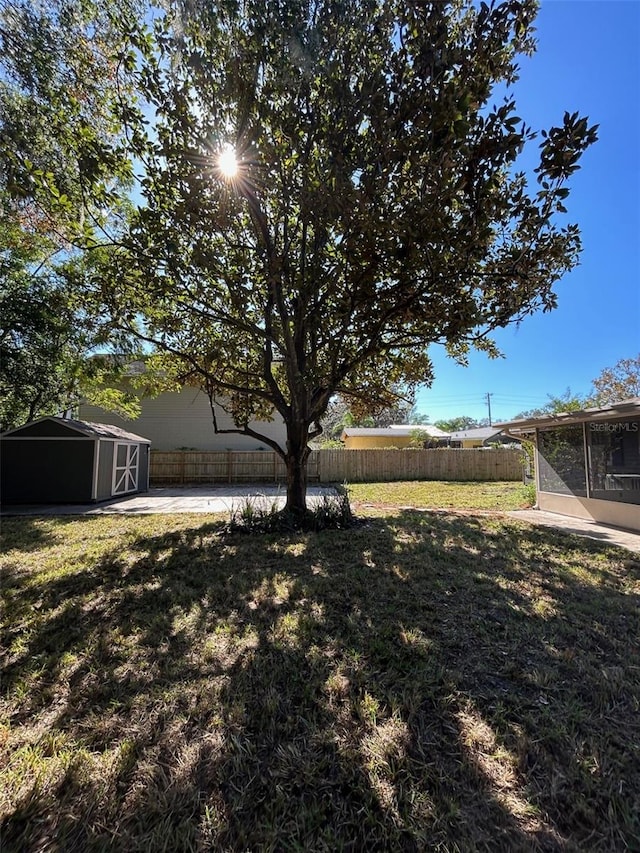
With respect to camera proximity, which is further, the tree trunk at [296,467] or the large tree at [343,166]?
the tree trunk at [296,467]

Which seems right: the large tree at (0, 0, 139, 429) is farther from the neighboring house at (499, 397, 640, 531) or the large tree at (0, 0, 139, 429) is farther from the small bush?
the neighboring house at (499, 397, 640, 531)

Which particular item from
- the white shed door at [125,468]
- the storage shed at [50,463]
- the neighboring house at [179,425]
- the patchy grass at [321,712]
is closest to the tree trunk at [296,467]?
the patchy grass at [321,712]

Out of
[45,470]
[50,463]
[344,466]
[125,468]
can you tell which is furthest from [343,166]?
[344,466]

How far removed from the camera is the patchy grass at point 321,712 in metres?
1.39

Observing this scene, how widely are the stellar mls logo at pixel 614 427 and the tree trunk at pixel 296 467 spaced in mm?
5918

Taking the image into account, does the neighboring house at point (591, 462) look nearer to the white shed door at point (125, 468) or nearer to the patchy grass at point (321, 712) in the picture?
the patchy grass at point (321, 712)

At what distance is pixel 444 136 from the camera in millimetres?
3617

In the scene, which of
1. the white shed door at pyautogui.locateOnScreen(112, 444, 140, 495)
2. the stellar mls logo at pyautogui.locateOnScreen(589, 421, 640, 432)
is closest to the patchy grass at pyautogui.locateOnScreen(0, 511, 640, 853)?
the stellar mls logo at pyautogui.locateOnScreen(589, 421, 640, 432)

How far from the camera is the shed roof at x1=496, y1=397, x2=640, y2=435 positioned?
6.06 metres

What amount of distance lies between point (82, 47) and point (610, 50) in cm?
665

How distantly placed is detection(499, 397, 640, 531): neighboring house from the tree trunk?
530 centimetres

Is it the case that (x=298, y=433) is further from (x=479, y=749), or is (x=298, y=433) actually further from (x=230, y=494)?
(x=230, y=494)

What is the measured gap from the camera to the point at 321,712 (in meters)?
1.95

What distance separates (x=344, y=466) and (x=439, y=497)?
210 inches
